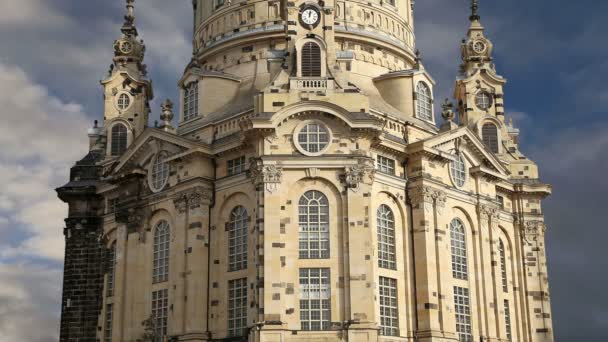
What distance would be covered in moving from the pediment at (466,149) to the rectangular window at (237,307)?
513 inches

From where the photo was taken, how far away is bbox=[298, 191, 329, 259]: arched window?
4666 cm

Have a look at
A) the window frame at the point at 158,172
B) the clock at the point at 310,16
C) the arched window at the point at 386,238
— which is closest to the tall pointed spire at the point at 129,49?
the window frame at the point at 158,172

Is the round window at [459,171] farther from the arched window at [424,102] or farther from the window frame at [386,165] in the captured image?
the window frame at [386,165]

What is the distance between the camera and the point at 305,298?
1800 inches

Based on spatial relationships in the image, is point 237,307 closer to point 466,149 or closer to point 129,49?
point 466,149

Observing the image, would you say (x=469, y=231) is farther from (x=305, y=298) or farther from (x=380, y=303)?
(x=305, y=298)

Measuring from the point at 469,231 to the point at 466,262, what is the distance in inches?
83.9

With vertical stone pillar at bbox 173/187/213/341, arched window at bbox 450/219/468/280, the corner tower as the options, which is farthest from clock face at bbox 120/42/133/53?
arched window at bbox 450/219/468/280

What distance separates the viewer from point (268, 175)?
47188 mm

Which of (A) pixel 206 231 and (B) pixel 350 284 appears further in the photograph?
(A) pixel 206 231

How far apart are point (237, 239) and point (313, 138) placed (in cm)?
762

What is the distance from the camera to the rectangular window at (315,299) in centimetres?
4531

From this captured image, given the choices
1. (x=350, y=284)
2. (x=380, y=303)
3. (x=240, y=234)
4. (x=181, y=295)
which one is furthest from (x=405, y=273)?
(x=181, y=295)

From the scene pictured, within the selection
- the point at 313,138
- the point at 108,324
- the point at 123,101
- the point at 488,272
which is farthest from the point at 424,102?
the point at 108,324
